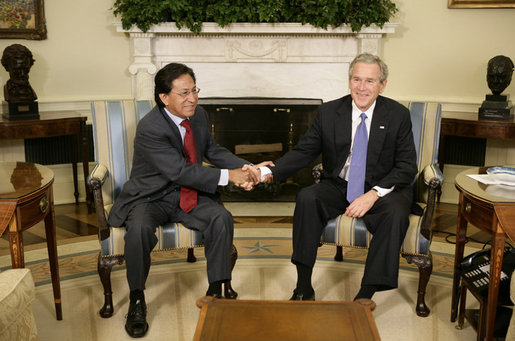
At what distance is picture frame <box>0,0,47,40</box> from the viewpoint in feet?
15.2

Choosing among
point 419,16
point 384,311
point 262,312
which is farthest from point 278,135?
point 262,312

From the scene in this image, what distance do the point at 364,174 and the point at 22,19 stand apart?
3.37 m

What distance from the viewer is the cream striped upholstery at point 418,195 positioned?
109 inches

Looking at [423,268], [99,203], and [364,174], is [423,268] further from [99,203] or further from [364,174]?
[99,203]

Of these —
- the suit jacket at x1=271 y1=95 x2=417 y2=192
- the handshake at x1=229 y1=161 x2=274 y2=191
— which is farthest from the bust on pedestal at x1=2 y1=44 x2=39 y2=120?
the suit jacket at x1=271 y1=95 x2=417 y2=192

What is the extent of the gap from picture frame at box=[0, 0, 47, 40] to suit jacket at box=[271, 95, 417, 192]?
9.54 ft

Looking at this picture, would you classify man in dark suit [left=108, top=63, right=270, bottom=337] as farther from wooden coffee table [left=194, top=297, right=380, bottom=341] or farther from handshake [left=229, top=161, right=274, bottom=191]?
wooden coffee table [left=194, top=297, right=380, bottom=341]

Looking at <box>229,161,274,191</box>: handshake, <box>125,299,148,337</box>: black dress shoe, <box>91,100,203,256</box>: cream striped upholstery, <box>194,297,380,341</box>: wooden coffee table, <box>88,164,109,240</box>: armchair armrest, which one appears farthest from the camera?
<box>91,100,203,256</box>: cream striped upholstery

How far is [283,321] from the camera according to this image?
6.35 ft

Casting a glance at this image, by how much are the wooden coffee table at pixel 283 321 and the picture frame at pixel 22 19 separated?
11.7 feet

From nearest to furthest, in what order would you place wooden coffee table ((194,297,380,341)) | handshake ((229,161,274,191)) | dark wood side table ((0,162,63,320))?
1. wooden coffee table ((194,297,380,341))
2. dark wood side table ((0,162,63,320))
3. handshake ((229,161,274,191))

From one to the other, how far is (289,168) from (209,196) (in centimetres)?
50

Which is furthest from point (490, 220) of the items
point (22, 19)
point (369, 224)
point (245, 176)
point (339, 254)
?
point (22, 19)

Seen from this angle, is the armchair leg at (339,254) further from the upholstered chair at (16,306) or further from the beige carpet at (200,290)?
the upholstered chair at (16,306)
